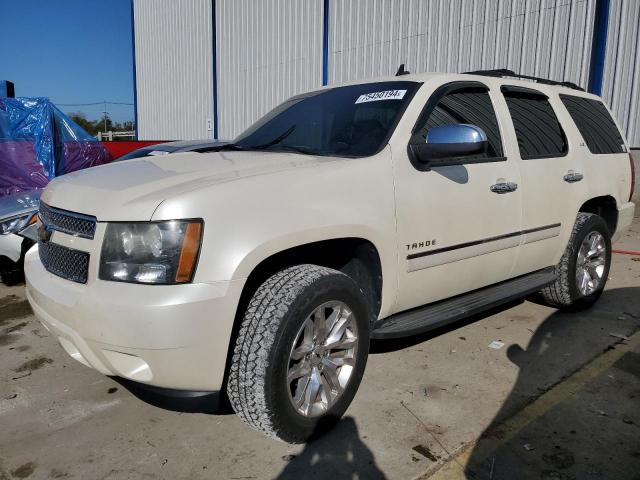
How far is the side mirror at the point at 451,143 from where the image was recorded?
273 cm

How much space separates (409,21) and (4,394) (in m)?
9.84

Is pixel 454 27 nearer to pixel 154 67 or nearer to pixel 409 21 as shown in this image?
pixel 409 21

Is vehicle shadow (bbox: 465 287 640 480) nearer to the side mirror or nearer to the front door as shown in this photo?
the front door

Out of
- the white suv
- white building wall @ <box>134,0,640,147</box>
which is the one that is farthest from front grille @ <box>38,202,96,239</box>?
white building wall @ <box>134,0,640,147</box>

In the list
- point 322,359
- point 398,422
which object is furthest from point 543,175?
point 322,359

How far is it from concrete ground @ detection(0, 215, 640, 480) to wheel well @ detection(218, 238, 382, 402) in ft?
1.48

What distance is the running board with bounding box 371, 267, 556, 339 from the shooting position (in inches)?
111

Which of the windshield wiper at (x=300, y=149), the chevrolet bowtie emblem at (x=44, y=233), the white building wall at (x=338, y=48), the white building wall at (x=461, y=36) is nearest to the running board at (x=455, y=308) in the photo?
the windshield wiper at (x=300, y=149)

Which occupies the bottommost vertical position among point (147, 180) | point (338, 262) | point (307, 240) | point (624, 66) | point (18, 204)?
point (18, 204)

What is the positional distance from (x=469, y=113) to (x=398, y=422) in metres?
1.98

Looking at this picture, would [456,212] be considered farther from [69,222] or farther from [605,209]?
[605,209]

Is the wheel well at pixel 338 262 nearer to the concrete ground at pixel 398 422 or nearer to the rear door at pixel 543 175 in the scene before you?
the concrete ground at pixel 398 422

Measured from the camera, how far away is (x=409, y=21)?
10445mm

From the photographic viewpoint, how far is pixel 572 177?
396 cm
